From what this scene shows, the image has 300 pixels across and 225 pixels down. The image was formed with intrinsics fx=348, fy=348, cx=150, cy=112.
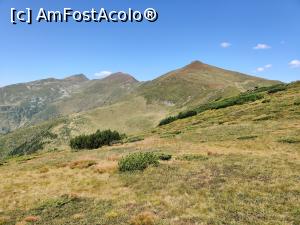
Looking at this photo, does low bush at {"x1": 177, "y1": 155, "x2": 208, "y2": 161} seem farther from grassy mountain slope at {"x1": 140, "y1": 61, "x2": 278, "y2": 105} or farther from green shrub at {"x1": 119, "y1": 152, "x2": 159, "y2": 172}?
grassy mountain slope at {"x1": 140, "y1": 61, "x2": 278, "y2": 105}

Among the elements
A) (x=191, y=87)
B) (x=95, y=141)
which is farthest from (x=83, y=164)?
(x=191, y=87)

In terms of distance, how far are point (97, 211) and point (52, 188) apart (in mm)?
7825

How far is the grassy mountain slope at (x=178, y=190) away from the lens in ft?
50.7

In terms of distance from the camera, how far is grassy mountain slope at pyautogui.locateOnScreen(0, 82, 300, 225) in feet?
50.7

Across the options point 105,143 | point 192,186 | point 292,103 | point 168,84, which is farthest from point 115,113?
point 192,186

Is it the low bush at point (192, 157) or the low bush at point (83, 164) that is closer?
the low bush at point (192, 157)

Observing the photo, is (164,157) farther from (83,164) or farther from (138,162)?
(83,164)

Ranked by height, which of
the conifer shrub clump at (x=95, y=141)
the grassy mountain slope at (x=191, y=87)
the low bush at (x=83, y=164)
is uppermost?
the grassy mountain slope at (x=191, y=87)

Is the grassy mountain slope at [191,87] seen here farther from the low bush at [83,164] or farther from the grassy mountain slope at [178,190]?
the grassy mountain slope at [178,190]

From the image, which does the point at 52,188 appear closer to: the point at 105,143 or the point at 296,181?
the point at 296,181

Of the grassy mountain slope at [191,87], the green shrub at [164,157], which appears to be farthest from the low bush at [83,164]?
the grassy mountain slope at [191,87]

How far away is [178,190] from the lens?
19344 millimetres

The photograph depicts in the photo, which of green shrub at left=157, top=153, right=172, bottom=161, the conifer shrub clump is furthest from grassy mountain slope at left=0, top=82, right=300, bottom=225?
the conifer shrub clump

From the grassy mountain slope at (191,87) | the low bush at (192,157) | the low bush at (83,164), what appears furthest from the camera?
the grassy mountain slope at (191,87)
